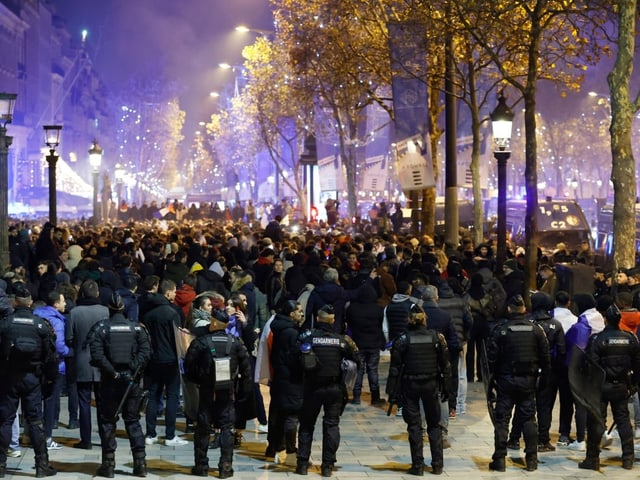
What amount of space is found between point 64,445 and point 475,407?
5252 millimetres

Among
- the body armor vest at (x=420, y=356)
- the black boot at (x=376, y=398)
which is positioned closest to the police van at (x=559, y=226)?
the black boot at (x=376, y=398)

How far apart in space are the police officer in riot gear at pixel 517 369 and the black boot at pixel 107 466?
358 centimetres

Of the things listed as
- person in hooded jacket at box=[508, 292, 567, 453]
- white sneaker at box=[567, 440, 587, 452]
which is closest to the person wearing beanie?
white sneaker at box=[567, 440, 587, 452]

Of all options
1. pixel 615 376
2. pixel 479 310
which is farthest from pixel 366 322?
pixel 615 376

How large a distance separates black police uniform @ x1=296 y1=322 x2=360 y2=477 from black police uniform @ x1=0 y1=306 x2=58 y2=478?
2.37m

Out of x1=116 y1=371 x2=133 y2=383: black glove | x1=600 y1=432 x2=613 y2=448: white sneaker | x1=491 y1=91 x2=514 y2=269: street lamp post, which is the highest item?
x1=491 y1=91 x2=514 y2=269: street lamp post

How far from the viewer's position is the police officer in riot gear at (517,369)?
11.5m

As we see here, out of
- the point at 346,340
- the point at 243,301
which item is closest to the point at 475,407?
the point at 243,301

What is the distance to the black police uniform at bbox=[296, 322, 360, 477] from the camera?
440 inches

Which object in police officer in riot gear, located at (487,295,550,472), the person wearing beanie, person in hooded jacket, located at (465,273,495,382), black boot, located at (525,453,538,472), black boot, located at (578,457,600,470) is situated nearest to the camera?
police officer in riot gear, located at (487,295,550,472)

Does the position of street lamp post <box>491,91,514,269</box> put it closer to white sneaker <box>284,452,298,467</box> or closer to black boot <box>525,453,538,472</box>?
black boot <box>525,453,538,472</box>

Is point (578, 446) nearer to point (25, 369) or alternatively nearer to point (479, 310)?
point (479, 310)

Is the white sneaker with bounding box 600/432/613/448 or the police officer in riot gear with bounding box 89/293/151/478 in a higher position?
the police officer in riot gear with bounding box 89/293/151/478

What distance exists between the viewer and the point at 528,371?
11.5 meters
